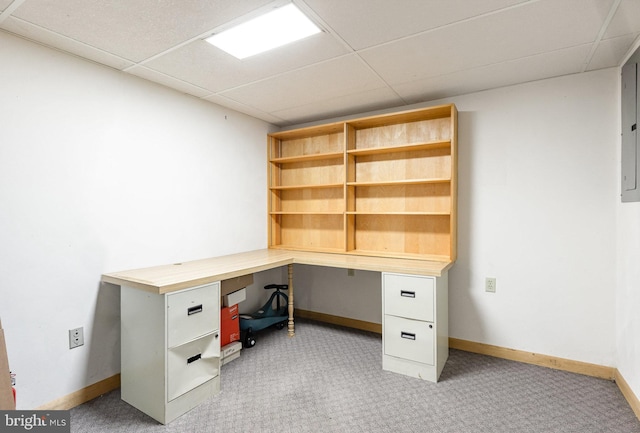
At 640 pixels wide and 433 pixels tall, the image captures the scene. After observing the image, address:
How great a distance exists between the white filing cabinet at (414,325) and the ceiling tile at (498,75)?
1493mm

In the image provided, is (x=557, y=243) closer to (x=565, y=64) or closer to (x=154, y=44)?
(x=565, y=64)

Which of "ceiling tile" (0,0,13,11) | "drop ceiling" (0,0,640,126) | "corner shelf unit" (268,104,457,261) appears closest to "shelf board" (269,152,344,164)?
"corner shelf unit" (268,104,457,261)

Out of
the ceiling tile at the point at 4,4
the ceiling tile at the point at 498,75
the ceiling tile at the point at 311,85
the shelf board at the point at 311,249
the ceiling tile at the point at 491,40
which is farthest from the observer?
the shelf board at the point at 311,249

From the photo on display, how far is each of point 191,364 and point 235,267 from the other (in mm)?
685

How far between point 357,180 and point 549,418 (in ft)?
7.53

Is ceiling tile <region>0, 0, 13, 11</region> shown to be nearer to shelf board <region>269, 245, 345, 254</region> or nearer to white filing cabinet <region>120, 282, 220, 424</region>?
white filing cabinet <region>120, 282, 220, 424</region>

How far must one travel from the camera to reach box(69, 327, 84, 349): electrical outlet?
6.54ft

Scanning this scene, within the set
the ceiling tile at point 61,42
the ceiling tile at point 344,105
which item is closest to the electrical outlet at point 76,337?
the ceiling tile at point 61,42

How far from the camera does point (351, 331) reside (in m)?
3.21

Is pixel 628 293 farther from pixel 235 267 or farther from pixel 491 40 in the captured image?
pixel 235 267

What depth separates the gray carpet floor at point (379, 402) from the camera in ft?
5.86

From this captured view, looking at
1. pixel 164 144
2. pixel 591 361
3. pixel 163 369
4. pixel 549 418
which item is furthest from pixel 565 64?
pixel 163 369

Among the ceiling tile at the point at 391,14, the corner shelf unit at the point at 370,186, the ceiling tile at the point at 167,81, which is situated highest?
the ceiling tile at the point at 167,81

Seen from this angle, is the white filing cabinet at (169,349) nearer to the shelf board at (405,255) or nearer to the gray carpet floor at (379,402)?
the gray carpet floor at (379,402)
